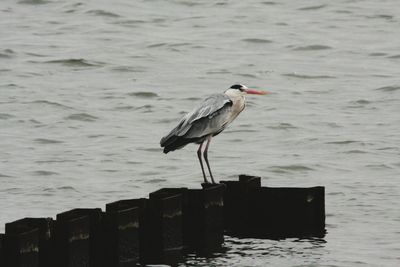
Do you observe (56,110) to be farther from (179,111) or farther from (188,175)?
(188,175)

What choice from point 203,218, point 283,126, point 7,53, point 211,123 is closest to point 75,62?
point 7,53

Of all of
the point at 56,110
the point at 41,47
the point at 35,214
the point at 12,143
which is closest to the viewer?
the point at 35,214

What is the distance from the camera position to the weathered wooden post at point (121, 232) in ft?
39.5

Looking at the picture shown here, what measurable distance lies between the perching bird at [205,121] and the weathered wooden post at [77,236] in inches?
99.1

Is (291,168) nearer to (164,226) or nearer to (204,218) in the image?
(204,218)

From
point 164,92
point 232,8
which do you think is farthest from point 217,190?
point 232,8

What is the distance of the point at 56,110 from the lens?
1024 inches

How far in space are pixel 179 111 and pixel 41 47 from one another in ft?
26.4

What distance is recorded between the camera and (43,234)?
1132 cm

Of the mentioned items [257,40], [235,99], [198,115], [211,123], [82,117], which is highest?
[235,99]

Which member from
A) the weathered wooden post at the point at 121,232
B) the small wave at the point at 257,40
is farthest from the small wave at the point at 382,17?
the weathered wooden post at the point at 121,232

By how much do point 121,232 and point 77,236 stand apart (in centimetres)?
72

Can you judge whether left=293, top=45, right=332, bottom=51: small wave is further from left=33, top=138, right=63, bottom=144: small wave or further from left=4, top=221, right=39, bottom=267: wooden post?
left=4, top=221, right=39, bottom=267: wooden post

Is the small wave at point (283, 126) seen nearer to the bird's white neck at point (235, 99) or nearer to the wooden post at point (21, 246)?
the bird's white neck at point (235, 99)
